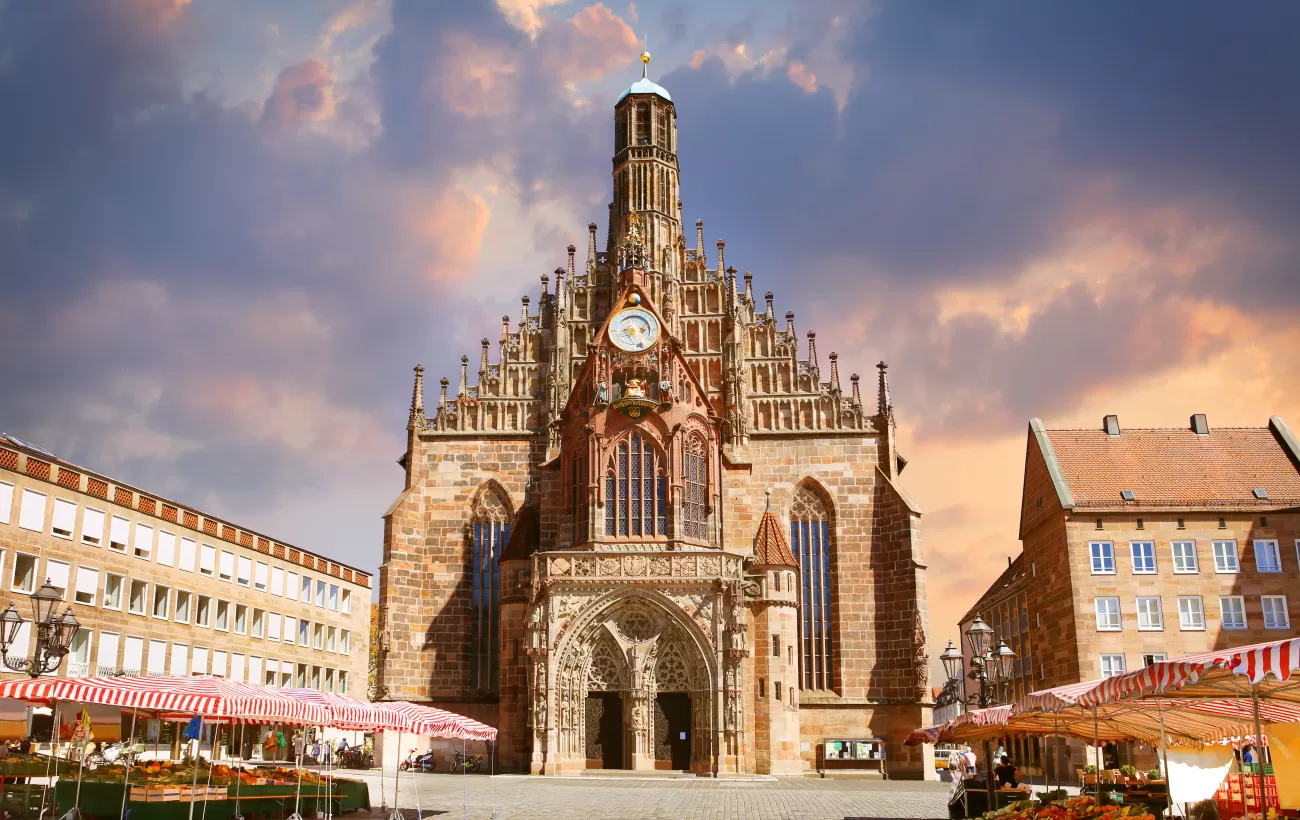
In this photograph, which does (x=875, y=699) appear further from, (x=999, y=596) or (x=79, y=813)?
(x=79, y=813)

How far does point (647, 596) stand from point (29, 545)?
2212cm

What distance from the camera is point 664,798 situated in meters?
31.1

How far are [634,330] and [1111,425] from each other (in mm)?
22366

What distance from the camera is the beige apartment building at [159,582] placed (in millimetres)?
43219

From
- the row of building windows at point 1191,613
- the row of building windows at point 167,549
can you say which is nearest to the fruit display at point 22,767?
the row of building windows at point 167,549

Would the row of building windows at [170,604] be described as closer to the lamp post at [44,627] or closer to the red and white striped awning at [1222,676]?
the lamp post at [44,627]

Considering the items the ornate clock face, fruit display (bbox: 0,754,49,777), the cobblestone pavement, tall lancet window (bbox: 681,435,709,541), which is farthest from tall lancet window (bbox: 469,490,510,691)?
fruit display (bbox: 0,754,49,777)

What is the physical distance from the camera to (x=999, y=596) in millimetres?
61031

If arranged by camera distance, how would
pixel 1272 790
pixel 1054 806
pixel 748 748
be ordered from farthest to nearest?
pixel 748 748 → pixel 1272 790 → pixel 1054 806

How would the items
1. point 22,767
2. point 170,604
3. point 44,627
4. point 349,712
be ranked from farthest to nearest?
point 170,604
point 44,627
point 22,767
point 349,712

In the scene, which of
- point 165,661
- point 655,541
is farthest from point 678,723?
point 165,661

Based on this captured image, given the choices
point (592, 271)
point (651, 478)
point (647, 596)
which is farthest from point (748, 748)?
point (592, 271)

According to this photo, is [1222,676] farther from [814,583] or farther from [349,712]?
[814,583]

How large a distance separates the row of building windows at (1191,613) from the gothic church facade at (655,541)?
719 cm
